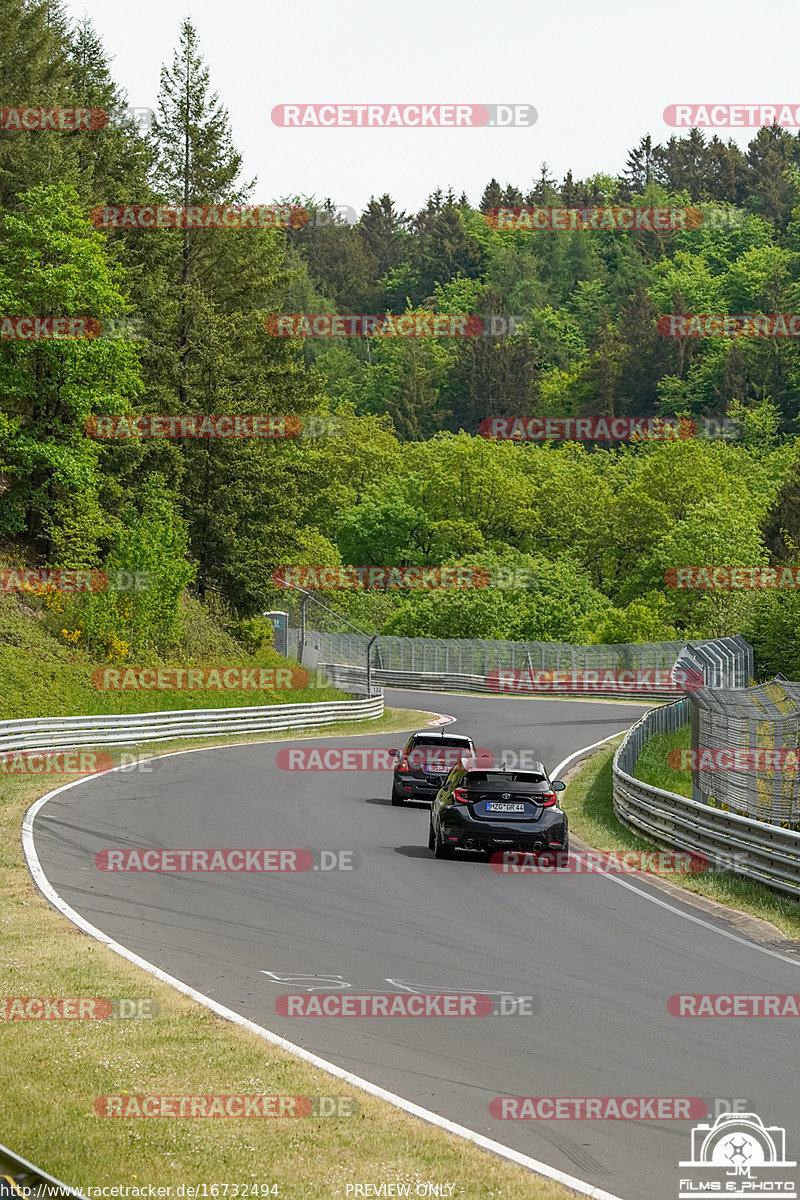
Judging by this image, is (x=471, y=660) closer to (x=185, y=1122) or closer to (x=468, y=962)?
(x=468, y=962)

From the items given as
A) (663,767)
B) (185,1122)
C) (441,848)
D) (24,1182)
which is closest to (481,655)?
(663,767)

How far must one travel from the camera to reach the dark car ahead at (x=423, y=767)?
82.7 feet

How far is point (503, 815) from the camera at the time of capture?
18.0 m

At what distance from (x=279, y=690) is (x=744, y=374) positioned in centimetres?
10096

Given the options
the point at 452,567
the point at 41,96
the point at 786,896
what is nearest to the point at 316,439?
the point at 452,567

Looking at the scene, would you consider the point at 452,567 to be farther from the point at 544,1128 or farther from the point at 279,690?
the point at 544,1128

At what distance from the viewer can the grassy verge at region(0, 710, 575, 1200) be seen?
6.28 m

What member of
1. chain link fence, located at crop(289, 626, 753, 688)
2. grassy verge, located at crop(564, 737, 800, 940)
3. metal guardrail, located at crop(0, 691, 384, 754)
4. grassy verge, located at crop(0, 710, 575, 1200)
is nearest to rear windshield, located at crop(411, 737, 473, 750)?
grassy verge, located at crop(564, 737, 800, 940)

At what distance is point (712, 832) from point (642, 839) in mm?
3667

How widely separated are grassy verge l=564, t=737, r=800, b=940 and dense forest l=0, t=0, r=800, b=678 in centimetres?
1902

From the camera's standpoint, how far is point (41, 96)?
179ft

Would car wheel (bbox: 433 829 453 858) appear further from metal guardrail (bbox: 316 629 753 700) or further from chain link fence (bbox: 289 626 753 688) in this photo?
chain link fence (bbox: 289 626 753 688)

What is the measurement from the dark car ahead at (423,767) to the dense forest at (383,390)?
70.8 ft

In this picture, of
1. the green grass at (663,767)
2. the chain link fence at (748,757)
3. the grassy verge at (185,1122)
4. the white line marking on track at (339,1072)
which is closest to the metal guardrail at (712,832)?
the chain link fence at (748,757)
